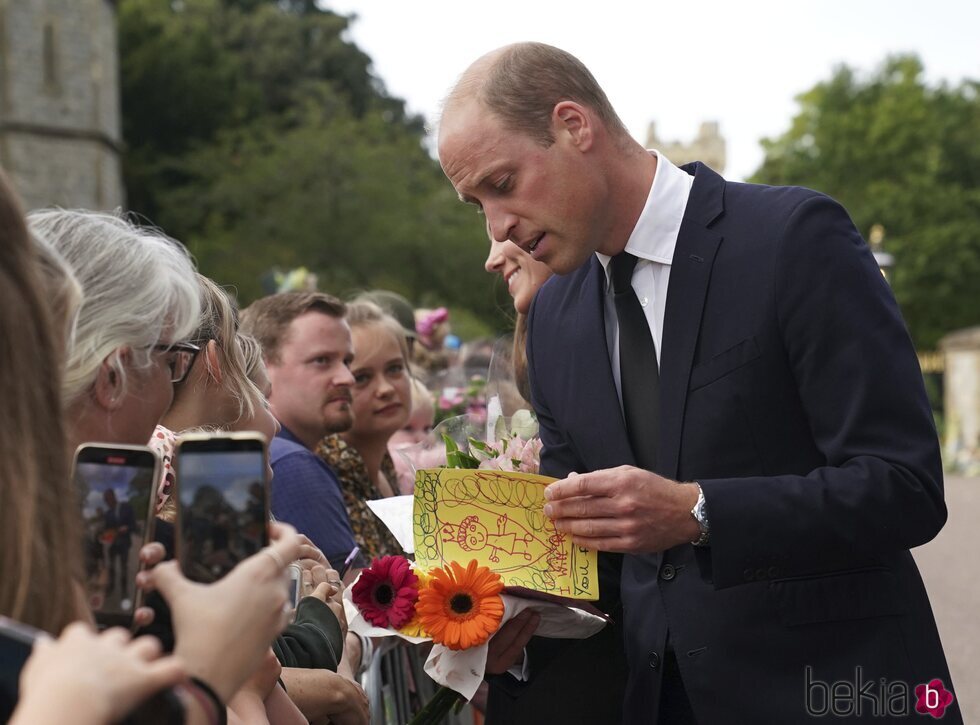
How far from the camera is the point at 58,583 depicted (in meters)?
1.50

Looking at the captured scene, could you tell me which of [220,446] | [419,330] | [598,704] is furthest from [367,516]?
[419,330]

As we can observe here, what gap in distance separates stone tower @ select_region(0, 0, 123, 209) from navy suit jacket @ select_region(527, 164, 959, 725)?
3506cm

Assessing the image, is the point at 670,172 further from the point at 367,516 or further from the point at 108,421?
the point at 367,516

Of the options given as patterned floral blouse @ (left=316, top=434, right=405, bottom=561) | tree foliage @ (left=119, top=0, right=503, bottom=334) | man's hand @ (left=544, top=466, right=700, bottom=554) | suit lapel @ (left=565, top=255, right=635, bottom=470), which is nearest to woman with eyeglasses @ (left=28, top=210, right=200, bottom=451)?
man's hand @ (left=544, top=466, right=700, bottom=554)

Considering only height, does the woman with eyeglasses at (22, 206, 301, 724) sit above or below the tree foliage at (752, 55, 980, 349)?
below

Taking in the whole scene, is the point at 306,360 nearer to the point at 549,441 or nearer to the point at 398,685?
the point at 398,685

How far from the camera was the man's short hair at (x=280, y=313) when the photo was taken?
499cm

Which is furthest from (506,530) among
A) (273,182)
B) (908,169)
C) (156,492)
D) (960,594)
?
(908,169)

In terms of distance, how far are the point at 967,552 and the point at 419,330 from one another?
26.3 feet

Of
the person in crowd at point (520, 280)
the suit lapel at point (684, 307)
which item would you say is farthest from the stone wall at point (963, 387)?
the suit lapel at point (684, 307)

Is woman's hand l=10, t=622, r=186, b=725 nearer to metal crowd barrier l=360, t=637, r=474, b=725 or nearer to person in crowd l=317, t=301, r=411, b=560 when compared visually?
metal crowd barrier l=360, t=637, r=474, b=725

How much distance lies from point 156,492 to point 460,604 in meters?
1.18

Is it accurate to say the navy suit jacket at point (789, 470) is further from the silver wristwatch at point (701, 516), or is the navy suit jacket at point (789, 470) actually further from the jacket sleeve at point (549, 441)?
the jacket sleeve at point (549, 441)

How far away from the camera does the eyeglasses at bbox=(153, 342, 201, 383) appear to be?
2.26 metres
